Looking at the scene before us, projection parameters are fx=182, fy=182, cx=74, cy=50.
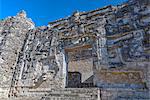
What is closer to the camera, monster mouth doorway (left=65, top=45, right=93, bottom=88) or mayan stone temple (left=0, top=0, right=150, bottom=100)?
mayan stone temple (left=0, top=0, right=150, bottom=100)

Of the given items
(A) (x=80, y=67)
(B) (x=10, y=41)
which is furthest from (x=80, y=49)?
(B) (x=10, y=41)

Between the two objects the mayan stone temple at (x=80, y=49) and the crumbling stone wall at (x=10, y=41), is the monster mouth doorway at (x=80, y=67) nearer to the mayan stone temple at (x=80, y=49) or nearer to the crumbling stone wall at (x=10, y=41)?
the mayan stone temple at (x=80, y=49)

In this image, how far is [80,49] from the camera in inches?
371

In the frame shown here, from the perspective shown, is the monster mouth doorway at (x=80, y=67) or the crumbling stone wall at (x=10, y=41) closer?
the crumbling stone wall at (x=10, y=41)

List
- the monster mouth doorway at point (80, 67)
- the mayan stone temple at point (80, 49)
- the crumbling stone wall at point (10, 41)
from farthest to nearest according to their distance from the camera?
the monster mouth doorway at point (80, 67)
the crumbling stone wall at point (10, 41)
the mayan stone temple at point (80, 49)

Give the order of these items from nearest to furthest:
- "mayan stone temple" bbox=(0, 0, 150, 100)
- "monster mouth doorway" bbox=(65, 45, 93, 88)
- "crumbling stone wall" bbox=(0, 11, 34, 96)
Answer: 1. "mayan stone temple" bbox=(0, 0, 150, 100)
2. "crumbling stone wall" bbox=(0, 11, 34, 96)
3. "monster mouth doorway" bbox=(65, 45, 93, 88)

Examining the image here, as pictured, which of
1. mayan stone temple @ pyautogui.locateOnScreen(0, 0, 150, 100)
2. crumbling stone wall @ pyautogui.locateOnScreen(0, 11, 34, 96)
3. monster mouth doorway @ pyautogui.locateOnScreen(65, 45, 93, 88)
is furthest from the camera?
monster mouth doorway @ pyautogui.locateOnScreen(65, 45, 93, 88)

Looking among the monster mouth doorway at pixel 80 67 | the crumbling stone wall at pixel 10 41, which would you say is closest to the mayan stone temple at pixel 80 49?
the crumbling stone wall at pixel 10 41

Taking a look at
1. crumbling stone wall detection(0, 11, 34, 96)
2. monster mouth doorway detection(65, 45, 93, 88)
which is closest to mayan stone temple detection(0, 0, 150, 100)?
crumbling stone wall detection(0, 11, 34, 96)

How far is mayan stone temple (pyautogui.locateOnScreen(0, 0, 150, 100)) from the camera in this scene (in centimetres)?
708

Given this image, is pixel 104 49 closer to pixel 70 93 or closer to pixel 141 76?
pixel 141 76

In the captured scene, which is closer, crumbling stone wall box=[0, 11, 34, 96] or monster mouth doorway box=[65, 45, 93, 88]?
crumbling stone wall box=[0, 11, 34, 96]

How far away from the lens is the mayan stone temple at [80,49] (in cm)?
708

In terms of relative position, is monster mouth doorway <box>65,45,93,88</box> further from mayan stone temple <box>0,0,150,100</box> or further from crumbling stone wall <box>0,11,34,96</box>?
crumbling stone wall <box>0,11,34,96</box>
